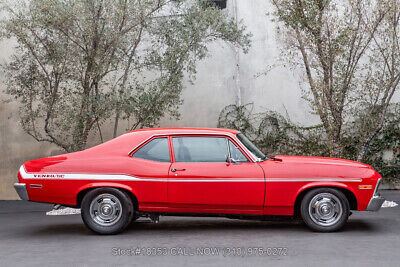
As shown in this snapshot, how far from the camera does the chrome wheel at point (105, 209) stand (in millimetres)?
7543

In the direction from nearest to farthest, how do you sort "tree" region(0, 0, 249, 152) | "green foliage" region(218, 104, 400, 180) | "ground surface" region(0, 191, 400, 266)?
"ground surface" region(0, 191, 400, 266) → "tree" region(0, 0, 249, 152) → "green foliage" region(218, 104, 400, 180)

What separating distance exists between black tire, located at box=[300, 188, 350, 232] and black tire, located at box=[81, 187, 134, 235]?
2393 mm

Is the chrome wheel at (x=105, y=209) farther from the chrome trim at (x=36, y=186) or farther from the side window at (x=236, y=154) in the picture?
the side window at (x=236, y=154)

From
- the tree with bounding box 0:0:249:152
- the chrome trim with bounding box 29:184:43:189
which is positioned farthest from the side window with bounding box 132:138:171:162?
the tree with bounding box 0:0:249:152

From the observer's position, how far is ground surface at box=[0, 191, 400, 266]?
6.04 metres

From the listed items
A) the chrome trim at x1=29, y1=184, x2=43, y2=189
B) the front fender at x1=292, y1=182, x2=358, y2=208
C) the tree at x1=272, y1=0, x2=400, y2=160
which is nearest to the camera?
the front fender at x1=292, y1=182, x2=358, y2=208

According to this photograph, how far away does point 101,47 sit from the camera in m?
11.4

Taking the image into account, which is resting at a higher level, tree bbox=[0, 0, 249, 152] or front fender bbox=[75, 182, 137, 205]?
tree bbox=[0, 0, 249, 152]

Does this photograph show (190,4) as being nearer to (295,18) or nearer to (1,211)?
(295,18)

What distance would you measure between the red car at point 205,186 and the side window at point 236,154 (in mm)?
14

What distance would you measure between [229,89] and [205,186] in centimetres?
794

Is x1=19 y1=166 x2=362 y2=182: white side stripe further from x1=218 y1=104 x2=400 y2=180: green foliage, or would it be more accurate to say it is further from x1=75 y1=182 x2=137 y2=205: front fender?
x1=218 y1=104 x2=400 y2=180: green foliage

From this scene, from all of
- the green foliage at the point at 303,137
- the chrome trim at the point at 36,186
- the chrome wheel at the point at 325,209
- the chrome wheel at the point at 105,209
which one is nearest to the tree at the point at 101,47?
the green foliage at the point at 303,137

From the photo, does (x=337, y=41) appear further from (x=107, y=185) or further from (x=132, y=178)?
(x=107, y=185)
